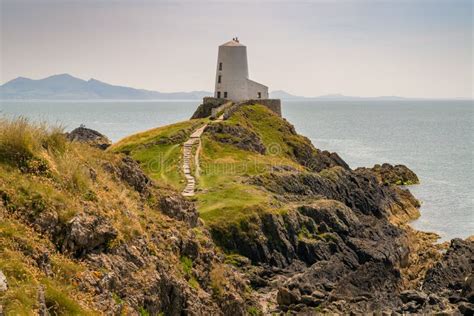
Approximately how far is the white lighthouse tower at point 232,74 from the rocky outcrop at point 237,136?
18.5 m

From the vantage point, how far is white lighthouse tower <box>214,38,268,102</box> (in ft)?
286

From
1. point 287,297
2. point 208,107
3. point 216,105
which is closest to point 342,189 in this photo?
point 287,297

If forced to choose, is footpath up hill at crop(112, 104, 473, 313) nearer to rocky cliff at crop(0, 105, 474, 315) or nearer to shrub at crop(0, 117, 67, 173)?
rocky cliff at crop(0, 105, 474, 315)

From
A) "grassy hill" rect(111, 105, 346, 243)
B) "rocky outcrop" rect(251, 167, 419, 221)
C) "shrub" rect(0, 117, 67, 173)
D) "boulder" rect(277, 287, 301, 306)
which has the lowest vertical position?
"boulder" rect(277, 287, 301, 306)

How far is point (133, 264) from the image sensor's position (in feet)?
64.6

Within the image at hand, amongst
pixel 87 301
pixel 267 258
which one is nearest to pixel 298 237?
pixel 267 258

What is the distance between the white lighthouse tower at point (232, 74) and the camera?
87.1m

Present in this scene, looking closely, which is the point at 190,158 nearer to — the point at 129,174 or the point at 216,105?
the point at 216,105

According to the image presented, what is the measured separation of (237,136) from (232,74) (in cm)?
2203

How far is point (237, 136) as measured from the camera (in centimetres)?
6681

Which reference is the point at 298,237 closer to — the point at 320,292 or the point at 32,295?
the point at 320,292

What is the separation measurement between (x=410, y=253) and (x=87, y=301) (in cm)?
3693

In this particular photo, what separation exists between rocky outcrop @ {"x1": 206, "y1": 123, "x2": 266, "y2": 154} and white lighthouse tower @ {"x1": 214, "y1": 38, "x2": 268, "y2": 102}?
1854 centimetres

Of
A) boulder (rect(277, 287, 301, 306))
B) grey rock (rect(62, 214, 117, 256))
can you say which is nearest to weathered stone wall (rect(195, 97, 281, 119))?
boulder (rect(277, 287, 301, 306))
